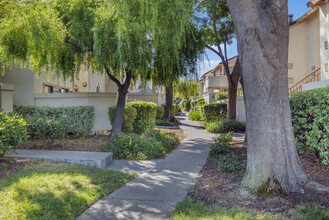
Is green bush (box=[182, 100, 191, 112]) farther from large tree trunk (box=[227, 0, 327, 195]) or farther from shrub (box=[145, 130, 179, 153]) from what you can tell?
large tree trunk (box=[227, 0, 327, 195])

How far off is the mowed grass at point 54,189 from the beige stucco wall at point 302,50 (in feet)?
54.8

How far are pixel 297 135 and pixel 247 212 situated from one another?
3604 mm

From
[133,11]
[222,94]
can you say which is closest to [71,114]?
[133,11]

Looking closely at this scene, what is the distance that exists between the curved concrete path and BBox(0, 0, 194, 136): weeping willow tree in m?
3.38

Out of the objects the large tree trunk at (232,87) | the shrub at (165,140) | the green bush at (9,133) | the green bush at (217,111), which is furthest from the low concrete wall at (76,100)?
the green bush at (217,111)

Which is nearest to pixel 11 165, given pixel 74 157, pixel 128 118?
pixel 74 157

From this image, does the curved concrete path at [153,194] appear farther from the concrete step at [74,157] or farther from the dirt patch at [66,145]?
the dirt patch at [66,145]

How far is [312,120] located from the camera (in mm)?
6172

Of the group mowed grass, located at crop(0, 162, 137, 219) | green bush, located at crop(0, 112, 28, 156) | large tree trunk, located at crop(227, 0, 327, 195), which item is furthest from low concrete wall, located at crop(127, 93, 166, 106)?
large tree trunk, located at crop(227, 0, 327, 195)

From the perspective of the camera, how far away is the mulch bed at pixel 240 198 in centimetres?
395

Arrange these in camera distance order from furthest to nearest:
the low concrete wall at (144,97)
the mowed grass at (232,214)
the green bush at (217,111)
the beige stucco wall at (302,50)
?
the low concrete wall at (144,97) → the green bush at (217,111) → the beige stucco wall at (302,50) → the mowed grass at (232,214)

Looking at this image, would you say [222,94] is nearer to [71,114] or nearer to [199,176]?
[71,114]

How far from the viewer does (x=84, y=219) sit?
3834mm

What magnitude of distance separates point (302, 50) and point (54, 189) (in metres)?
19.2
